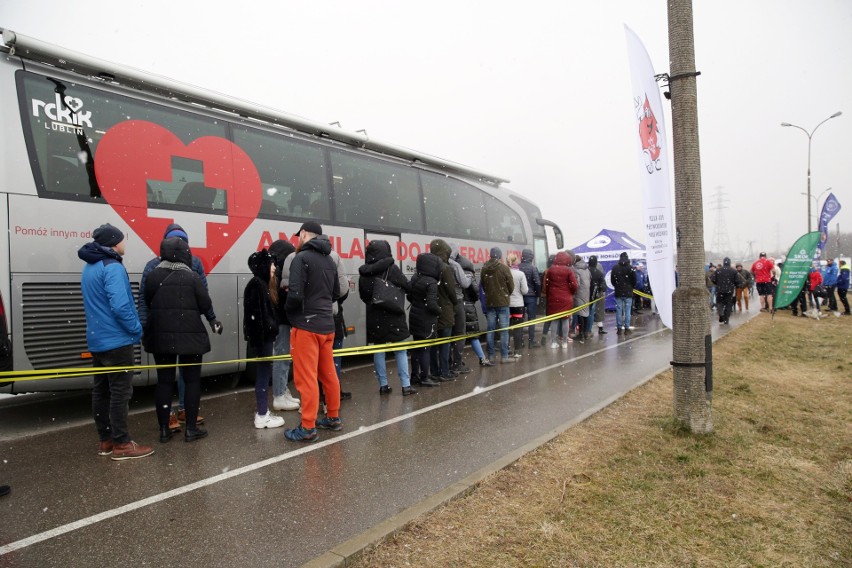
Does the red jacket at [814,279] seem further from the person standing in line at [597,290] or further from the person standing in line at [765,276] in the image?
the person standing in line at [597,290]

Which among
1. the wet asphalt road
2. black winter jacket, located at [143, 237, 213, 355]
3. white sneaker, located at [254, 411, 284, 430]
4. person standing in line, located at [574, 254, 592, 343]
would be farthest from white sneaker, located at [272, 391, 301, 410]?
person standing in line, located at [574, 254, 592, 343]

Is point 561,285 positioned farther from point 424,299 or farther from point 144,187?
point 144,187

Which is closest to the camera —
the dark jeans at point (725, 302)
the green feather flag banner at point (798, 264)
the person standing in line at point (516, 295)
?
the person standing in line at point (516, 295)

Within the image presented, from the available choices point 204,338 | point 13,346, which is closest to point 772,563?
point 204,338

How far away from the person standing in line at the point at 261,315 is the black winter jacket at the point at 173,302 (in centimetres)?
65

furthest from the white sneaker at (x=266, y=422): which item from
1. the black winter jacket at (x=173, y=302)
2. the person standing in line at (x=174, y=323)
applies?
the black winter jacket at (x=173, y=302)

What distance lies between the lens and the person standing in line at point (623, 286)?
12961 millimetres

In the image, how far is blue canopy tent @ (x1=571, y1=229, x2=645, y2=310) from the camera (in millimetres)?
19422

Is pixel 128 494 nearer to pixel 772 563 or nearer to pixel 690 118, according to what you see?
pixel 772 563

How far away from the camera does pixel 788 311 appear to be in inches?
754

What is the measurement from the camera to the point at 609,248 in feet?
64.3

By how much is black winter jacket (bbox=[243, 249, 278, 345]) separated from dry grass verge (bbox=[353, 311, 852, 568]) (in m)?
2.95

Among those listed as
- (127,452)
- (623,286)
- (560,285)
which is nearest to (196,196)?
(127,452)

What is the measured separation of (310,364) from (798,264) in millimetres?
14135
